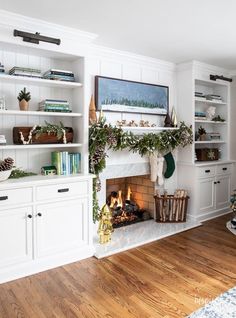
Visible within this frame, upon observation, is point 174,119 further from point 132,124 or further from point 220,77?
point 220,77

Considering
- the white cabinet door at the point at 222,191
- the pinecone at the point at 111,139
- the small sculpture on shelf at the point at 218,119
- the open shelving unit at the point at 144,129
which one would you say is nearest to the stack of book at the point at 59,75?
the pinecone at the point at 111,139

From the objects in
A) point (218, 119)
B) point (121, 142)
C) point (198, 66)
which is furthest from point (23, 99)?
point (218, 119)

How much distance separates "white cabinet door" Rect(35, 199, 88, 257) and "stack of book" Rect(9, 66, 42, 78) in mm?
1302

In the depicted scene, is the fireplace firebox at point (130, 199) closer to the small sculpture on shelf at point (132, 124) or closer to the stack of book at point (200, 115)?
the small sculpture on shelf at point (132, 124)

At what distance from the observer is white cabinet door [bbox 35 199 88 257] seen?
2.68 metres

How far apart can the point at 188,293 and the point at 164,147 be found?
2138 millimetres

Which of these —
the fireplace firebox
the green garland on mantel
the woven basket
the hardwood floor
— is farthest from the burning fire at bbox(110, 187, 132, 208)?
the hardwood floor

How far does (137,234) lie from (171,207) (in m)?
0.75

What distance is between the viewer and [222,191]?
15.0 ft

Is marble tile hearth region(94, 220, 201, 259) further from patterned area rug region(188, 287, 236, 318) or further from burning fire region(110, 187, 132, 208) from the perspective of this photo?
patterned area rug region(188, 287, 236, 318)

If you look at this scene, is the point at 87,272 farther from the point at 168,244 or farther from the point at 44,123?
the point at 44,123

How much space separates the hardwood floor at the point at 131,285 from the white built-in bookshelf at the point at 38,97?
1.11 metres

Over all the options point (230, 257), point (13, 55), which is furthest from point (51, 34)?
point (230, 257)

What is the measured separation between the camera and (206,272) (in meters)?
2.67
